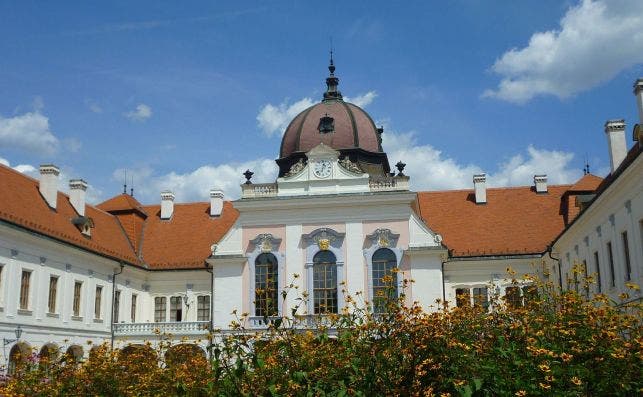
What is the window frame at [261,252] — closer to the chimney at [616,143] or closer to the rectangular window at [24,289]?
the rectangular window at [24,289]

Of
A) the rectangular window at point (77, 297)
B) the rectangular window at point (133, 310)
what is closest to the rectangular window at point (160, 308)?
the rectangular window at point (133, 310)

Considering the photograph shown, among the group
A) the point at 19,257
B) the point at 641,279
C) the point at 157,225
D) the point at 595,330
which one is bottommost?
the point at 595,330

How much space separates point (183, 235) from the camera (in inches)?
1542

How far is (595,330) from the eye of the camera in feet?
29.8

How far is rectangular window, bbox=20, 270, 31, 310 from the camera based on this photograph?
88.5 ft

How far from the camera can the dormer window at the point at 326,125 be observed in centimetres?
3647

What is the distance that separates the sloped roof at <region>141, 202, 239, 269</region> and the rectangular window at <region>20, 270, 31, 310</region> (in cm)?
1026

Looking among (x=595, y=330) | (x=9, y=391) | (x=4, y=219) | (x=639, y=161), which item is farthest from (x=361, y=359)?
(x=4, y=219)

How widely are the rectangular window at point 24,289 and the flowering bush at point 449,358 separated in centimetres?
1890

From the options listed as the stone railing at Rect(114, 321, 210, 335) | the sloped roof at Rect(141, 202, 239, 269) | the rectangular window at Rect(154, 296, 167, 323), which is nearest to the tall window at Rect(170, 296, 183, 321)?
the rectangular window at Rect(154, 296, 167, 323)

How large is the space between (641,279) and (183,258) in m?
23.9

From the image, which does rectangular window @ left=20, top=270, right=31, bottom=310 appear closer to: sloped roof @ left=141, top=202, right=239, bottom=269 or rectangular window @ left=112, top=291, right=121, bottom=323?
rectangular window @ left=112, top=291, right=121, bottom=323

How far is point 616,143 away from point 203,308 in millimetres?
21767

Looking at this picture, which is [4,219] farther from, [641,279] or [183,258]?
[641,279]
